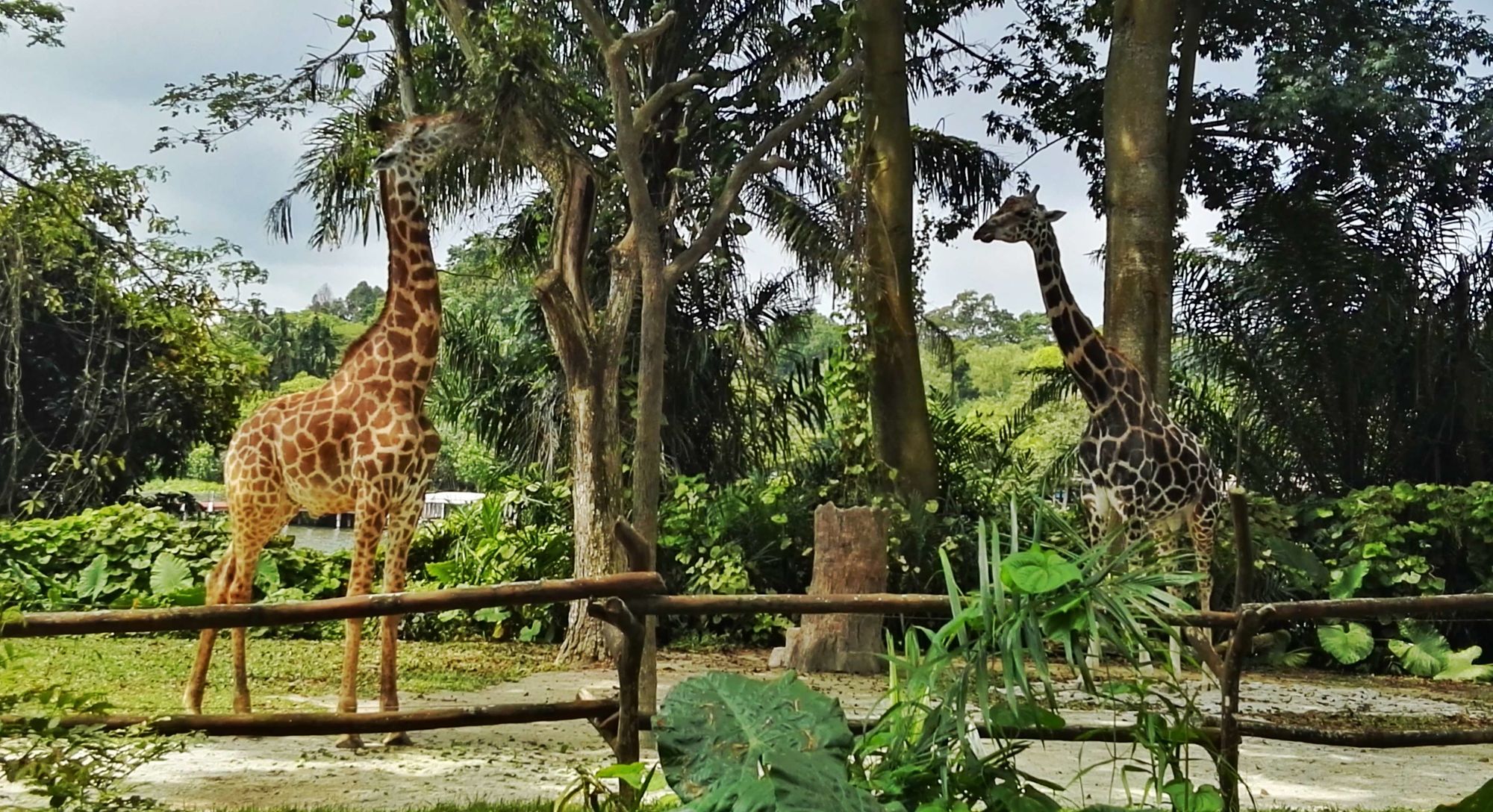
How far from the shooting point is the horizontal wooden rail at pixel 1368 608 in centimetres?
382

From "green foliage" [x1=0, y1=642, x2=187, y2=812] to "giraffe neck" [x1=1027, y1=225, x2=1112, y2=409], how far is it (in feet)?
17.4

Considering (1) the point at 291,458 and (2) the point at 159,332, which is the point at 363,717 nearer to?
(1) the point at 291,458

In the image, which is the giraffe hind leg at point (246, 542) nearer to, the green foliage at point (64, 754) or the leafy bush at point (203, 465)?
the green foliage at point (64, 754)

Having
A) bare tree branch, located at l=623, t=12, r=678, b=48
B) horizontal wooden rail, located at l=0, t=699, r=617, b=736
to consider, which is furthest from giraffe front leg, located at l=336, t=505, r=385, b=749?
bare tree branch, located at l=623, t=12, r=678, b=48

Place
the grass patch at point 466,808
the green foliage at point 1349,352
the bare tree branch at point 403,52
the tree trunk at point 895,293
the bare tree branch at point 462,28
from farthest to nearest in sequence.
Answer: the green foliage at point 1349,352 → the tree trunk at point 895,293 → the bare tree branch at point 403,52 → the bare tree branch at point 462,28 → the grass patch at point 466,808

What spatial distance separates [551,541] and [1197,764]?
5353 millimetres

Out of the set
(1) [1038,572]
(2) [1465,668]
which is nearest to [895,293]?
(2) [1465,668]

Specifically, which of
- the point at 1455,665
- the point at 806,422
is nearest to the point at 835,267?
the point at 806,422

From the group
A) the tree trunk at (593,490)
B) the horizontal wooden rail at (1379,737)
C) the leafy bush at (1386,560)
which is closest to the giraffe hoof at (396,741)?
the tree trunk at (593,490)

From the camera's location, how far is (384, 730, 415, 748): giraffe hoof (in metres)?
5.34

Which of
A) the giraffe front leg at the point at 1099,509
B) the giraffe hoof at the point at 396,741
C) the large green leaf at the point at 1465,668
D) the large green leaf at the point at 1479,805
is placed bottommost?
the large green leaf at the point at 1465,668

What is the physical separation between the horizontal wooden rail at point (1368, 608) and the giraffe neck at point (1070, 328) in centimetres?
334

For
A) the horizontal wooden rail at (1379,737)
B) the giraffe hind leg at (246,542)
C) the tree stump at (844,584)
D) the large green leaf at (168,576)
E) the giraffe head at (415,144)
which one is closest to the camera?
the horizontal wooden rail at (1379,737)

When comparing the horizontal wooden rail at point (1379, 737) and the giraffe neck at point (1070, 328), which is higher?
the giraffe neck at point (1070, 328)
